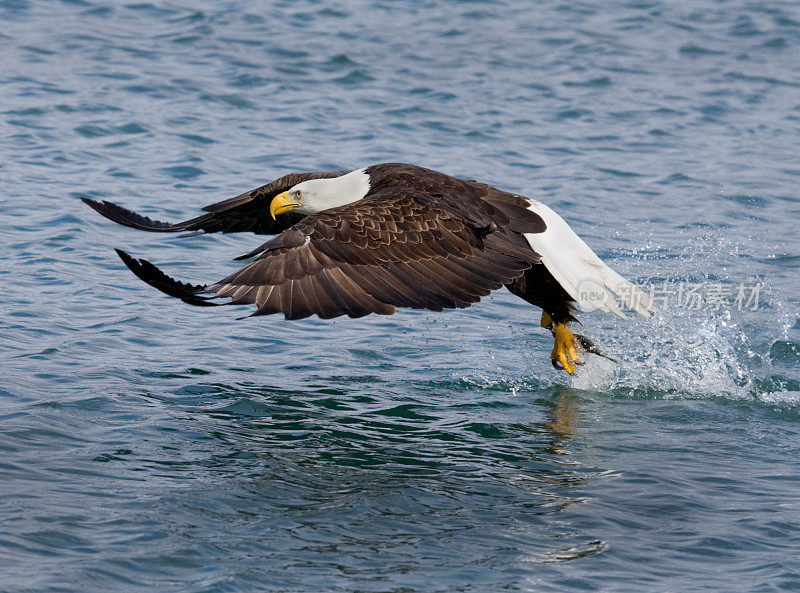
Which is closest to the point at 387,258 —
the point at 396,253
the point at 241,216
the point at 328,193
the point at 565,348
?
the point at 396,253

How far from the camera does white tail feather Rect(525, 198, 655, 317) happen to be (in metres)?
6.25

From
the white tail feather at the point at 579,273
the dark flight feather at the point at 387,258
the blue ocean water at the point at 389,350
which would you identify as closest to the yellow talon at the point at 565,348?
the blue ocean water at the point at 389,350

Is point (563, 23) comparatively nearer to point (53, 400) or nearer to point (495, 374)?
point (495, 374)

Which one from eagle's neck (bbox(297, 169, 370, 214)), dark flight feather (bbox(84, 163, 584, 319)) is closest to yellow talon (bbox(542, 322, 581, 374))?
dark flight feather (bbox(84, 163, 584, 319))

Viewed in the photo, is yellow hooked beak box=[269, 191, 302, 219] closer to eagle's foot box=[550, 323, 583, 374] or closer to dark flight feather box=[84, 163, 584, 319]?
dark flight feather box=[84, 163, 584, 319]

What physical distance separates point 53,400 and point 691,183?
704cm

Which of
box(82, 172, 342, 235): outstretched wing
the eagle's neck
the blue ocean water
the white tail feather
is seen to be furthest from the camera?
box(82, 172, 342, 235): outstretched wing

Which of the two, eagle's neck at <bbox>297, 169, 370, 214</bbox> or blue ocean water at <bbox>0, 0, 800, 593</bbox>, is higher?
eagle's neck at <bbox>297, 169, 370, 214</bbox>

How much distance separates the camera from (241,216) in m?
7.05

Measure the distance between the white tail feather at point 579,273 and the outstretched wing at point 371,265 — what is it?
0.34 m

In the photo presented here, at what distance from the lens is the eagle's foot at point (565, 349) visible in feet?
22.1

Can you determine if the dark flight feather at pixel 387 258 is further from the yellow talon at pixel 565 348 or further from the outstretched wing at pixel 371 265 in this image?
the yellow talon at pixel 565 348

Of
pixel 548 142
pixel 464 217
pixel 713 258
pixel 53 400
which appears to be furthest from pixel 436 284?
pixel 548 142

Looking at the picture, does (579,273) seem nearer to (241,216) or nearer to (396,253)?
(396,253)
